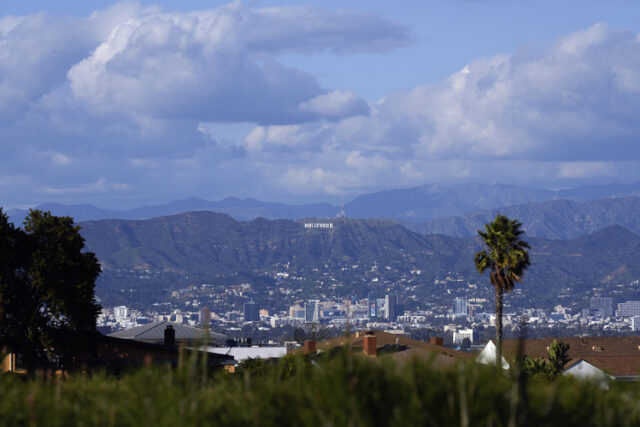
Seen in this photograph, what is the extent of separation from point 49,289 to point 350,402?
151 ft

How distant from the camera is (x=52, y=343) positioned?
171 ft

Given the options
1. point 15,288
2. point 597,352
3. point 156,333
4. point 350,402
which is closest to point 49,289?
point 15,288

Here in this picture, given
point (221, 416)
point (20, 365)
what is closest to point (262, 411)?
point (221, 416)

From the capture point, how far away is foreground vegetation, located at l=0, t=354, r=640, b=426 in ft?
33.6

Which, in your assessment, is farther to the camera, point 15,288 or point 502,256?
point 502,256

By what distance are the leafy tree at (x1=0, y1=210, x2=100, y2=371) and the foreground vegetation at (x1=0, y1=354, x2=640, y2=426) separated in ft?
136

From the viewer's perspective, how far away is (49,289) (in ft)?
176

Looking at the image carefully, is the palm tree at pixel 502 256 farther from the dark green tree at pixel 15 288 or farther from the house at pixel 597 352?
the dark green tree at pixel 15 288

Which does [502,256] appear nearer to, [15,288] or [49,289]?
[49,289]

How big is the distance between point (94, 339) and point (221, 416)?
1766 inches

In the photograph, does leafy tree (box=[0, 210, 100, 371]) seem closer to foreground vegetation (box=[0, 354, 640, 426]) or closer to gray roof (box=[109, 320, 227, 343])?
gray roof (box=[109, 320, 227, 343])

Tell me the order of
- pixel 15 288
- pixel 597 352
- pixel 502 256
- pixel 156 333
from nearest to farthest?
1. pixel 15 288
2. pixel 502 256
3. pixel 156 333
4. pixel 597 352

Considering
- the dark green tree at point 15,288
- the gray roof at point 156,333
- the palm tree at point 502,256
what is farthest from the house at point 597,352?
the dark green tree at point 15,288

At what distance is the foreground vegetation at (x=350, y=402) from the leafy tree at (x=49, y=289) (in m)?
41.4
